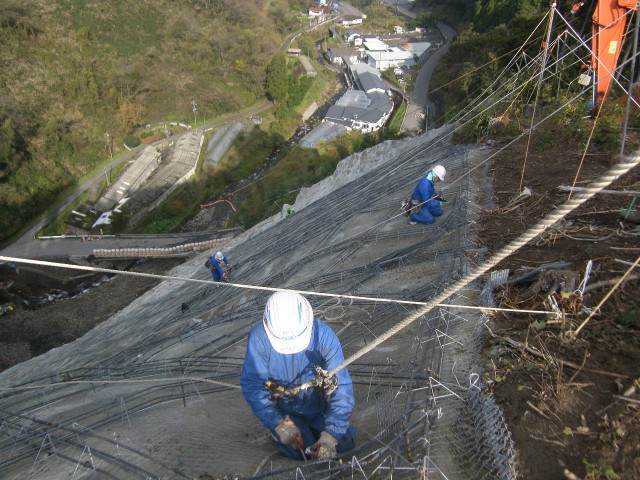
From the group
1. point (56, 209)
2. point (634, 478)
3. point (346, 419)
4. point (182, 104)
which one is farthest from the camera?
point (182, 104)

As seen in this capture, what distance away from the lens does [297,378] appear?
9.82 feet

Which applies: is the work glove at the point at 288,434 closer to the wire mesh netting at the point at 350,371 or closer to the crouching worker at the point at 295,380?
the crouching worker at the point at 295,380

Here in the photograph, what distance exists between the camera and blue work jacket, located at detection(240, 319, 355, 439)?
9.09ft

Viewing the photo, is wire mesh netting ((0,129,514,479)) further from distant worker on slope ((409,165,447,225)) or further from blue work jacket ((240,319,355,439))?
blue work jacket ((240,319,355,439))

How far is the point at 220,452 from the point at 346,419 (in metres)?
1.26

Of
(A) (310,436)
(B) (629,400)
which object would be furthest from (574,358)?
(A) (310,436)

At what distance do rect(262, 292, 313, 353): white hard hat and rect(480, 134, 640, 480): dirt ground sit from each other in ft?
4.91

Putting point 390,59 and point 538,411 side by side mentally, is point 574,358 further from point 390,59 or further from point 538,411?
point 390,59

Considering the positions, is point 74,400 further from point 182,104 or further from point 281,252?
point 182,104

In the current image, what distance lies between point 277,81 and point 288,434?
35527mm

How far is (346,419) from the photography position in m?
2.77

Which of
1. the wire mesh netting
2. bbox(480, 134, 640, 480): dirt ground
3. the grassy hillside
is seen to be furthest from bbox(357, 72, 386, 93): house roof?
bbox(480, 134, 640, 480): dirt ground

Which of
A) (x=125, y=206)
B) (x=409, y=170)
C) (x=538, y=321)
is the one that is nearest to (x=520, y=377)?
(x=538, y=321)

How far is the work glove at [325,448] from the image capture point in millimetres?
2654
